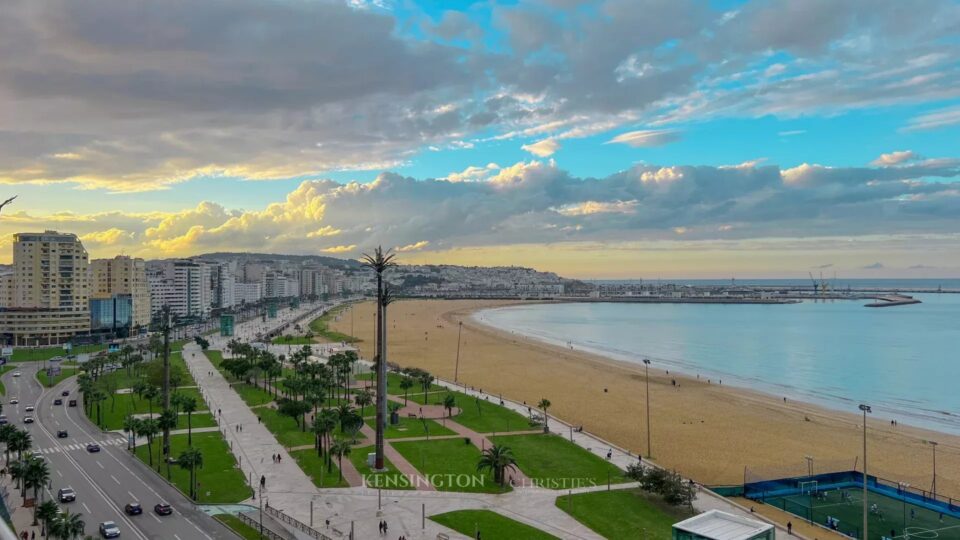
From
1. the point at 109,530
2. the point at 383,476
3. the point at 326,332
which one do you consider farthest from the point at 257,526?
the point at 326,332

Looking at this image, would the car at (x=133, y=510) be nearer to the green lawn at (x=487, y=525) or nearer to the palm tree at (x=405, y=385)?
the green lawn at (x=487, y=525)

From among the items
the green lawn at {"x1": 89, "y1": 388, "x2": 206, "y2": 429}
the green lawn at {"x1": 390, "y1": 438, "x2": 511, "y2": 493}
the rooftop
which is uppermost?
the rooftop

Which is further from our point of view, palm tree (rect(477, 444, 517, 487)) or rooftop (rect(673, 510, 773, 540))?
palm tree (rect(477, 444, 517, 487))

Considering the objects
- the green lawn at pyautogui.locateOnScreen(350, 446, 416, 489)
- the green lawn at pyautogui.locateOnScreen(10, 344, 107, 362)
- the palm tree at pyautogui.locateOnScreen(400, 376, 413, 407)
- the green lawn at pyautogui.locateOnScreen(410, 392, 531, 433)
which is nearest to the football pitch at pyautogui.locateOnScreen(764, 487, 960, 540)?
the green lawn at pyautogui.locateOnScreen(350, 446, 416, 489)

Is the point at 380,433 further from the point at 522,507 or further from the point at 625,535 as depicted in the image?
the point at 625,535

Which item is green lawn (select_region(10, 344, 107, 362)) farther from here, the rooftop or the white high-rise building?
the rooftop

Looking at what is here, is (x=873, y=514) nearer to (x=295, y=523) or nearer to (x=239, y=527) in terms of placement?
(x=295, y=523)

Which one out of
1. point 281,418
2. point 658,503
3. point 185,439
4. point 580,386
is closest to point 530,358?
point 580,386
